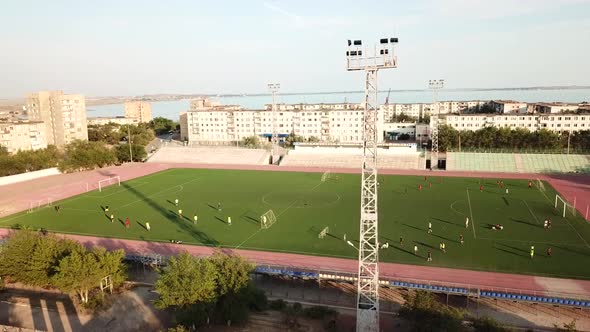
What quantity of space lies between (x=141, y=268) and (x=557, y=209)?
32432mm

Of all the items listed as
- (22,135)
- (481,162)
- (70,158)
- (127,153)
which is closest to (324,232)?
(481,162)

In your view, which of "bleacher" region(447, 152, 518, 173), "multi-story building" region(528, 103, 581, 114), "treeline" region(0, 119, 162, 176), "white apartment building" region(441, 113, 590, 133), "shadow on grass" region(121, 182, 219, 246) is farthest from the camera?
"multi-story building" region(528, 103, 581, 114)

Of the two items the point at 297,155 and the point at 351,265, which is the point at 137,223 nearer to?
the point at 351,265

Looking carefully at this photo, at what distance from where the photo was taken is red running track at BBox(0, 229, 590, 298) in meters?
21.3

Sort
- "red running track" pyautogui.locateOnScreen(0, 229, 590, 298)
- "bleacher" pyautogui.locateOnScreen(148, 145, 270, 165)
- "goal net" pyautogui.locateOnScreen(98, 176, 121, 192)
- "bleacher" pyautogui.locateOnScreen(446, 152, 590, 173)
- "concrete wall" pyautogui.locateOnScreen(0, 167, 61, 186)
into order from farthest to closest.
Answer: "bleacher" pyautogui.locateOnScreen(148, 145, 270, 165)
"bleacher" pyautogui.locateOnScreen(446, 152, 590, 173)
"goal net" pyautogui.locateOnScreen(98, 176, 121, 192)
"concrete wall" pyautogui.locateOnScreen(0, 167, 61, 186)
"red running track" pyautogui.locateOnScreen(0, 229, 590, 298)

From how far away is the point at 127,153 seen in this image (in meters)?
60.9

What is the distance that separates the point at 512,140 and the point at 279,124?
42.3 meters

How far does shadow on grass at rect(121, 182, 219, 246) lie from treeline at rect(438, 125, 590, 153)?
41933 millimetres

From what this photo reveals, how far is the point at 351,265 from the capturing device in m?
24.5

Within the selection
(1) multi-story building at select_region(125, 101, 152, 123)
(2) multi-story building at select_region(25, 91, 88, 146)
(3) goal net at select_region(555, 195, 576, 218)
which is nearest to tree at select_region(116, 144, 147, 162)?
(2) multi-story building at select_region(25, 91, 88, 146)

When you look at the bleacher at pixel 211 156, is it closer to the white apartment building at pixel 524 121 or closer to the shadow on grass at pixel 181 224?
the shadow on grass at pixel 181 224

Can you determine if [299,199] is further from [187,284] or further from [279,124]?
[279,124]

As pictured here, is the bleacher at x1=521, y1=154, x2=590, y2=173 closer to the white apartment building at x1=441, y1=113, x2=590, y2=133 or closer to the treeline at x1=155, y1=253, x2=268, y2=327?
the white apartment building at x1=441, y1=113, x2=590, y2=133

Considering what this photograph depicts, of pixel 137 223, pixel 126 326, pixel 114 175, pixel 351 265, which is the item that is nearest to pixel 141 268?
pixel 126 326
